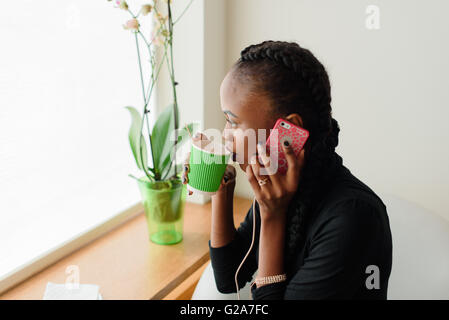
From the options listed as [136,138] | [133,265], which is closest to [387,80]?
[136,138]

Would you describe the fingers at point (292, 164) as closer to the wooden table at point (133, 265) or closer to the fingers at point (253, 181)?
the fingers at point (253, 181)

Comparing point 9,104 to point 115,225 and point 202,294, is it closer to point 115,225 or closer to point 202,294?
point 115,225

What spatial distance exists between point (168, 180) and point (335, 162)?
741 millimetres

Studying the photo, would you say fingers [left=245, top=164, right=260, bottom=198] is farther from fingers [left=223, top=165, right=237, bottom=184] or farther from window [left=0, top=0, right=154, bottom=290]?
window [left=0, top=0, right=154, bottom=290]

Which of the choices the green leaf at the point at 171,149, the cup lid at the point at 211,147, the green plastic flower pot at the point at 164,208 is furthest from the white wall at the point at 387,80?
the cup lid at the point at 211,147

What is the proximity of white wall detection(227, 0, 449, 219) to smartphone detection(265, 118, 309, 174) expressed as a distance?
0.82m

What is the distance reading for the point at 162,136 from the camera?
4.84 feet

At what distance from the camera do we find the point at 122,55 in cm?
158

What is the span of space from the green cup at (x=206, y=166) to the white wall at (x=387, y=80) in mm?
794

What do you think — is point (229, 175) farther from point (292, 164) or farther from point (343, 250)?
point (343, 250)

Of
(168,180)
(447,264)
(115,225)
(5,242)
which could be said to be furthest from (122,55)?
(447,264)

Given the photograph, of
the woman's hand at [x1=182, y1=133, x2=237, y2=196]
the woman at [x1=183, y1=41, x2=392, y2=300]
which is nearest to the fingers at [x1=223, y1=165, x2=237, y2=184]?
the woman's hand at [x1=182, y1=133, x2=237, y2=196]

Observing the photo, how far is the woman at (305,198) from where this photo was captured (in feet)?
2.59

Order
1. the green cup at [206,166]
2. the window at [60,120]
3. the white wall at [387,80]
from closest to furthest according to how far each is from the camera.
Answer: the green cup at [206,166] < the window at [60,120] < the white wall at [387,80]
